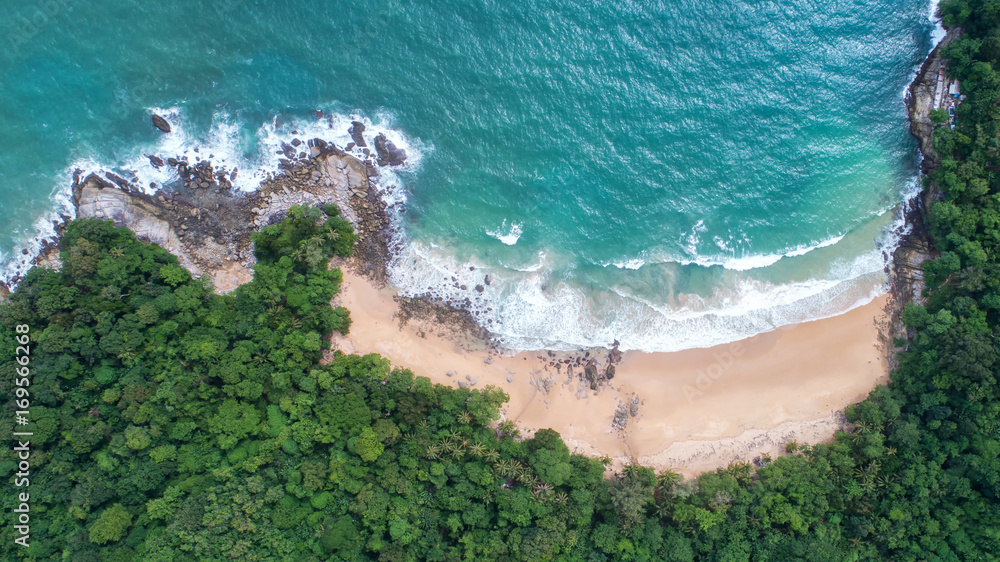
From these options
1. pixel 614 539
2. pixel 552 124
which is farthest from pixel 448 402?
pixel 552 124

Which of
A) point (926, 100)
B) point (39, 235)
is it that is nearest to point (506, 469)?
point (39, 235)

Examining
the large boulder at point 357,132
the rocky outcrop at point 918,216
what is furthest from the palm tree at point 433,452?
the rocky outcrop at point 918,216

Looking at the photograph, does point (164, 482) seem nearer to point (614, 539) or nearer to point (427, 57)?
point (614, 539)

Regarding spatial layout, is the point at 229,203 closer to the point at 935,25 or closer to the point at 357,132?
the point at 357,132

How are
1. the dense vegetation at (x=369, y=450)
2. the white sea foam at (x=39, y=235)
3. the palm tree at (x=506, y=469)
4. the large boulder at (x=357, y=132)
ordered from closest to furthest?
the dense vegetation at (x=369, y=450) → the palm tree at (x=506, y=469) → the white sea foam at (x=39, y=235) → the large boulder at (x=357, y=132)

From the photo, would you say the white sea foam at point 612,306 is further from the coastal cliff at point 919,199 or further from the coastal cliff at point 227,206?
the coastal cliff at point 227,206
